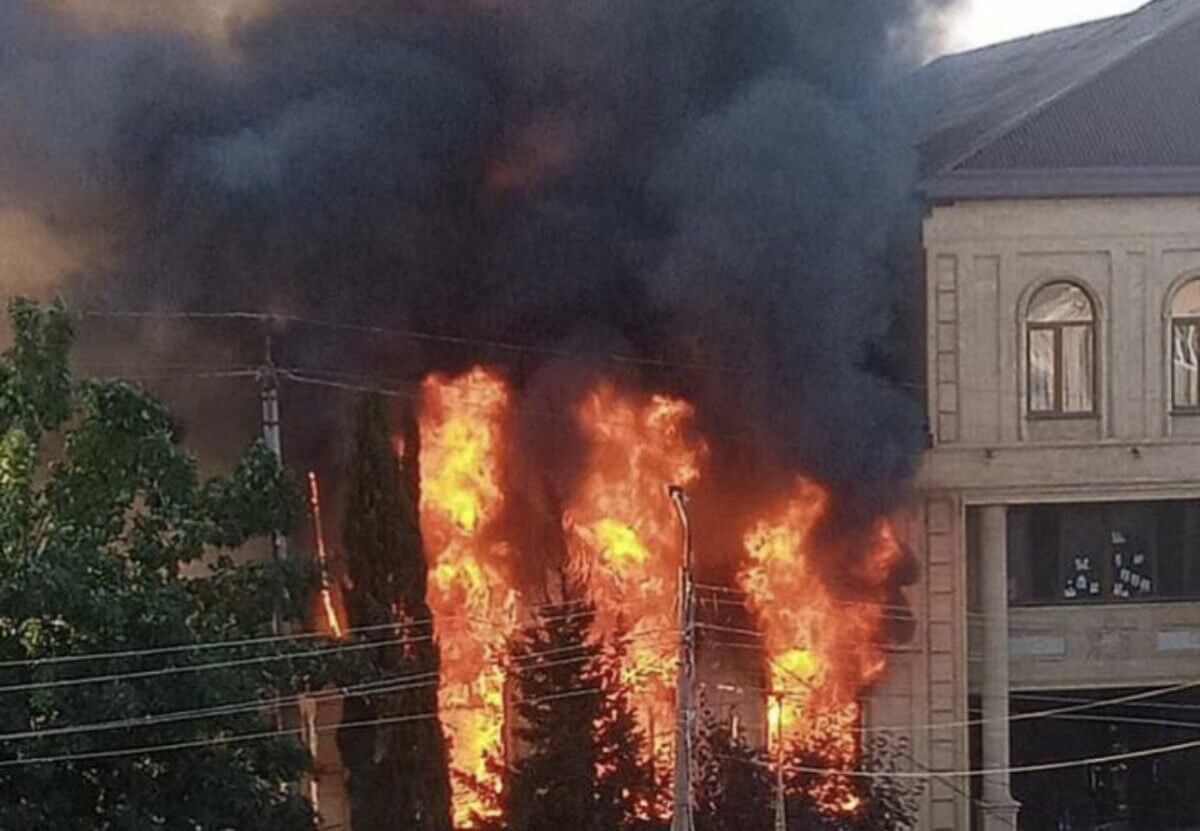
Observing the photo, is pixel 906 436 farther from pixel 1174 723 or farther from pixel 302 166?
pixel 302 166

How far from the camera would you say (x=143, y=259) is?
862 inches

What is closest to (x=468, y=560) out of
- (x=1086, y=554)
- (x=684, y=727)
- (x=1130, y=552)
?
(x=684, y=727)

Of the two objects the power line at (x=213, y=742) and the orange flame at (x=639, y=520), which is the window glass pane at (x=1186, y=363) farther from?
the power line at (x=213, y=742)

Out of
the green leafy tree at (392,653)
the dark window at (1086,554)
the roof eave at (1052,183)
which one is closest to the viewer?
the green leafy tree at (392,653)

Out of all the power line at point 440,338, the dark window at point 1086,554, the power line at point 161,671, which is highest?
the power line at point 440,338

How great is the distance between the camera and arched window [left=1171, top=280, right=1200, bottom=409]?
888 inches

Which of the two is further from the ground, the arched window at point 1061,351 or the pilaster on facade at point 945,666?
the arched window at point 1061,351

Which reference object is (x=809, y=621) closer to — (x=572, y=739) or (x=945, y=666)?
(x=945, y=666)

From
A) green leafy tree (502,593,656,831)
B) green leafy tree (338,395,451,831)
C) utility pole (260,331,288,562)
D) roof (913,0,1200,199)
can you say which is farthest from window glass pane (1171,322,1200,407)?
utility pole (260,331,288,562)

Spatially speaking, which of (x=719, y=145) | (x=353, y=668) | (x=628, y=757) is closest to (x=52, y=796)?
(x=353, y=668)

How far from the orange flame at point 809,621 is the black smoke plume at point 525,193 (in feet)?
2.23

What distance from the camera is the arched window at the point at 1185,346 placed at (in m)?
22.5

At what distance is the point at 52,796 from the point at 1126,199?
14304 mm

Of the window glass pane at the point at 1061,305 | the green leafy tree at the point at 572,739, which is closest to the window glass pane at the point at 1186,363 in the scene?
the window glass pane at the point at 1061,305
